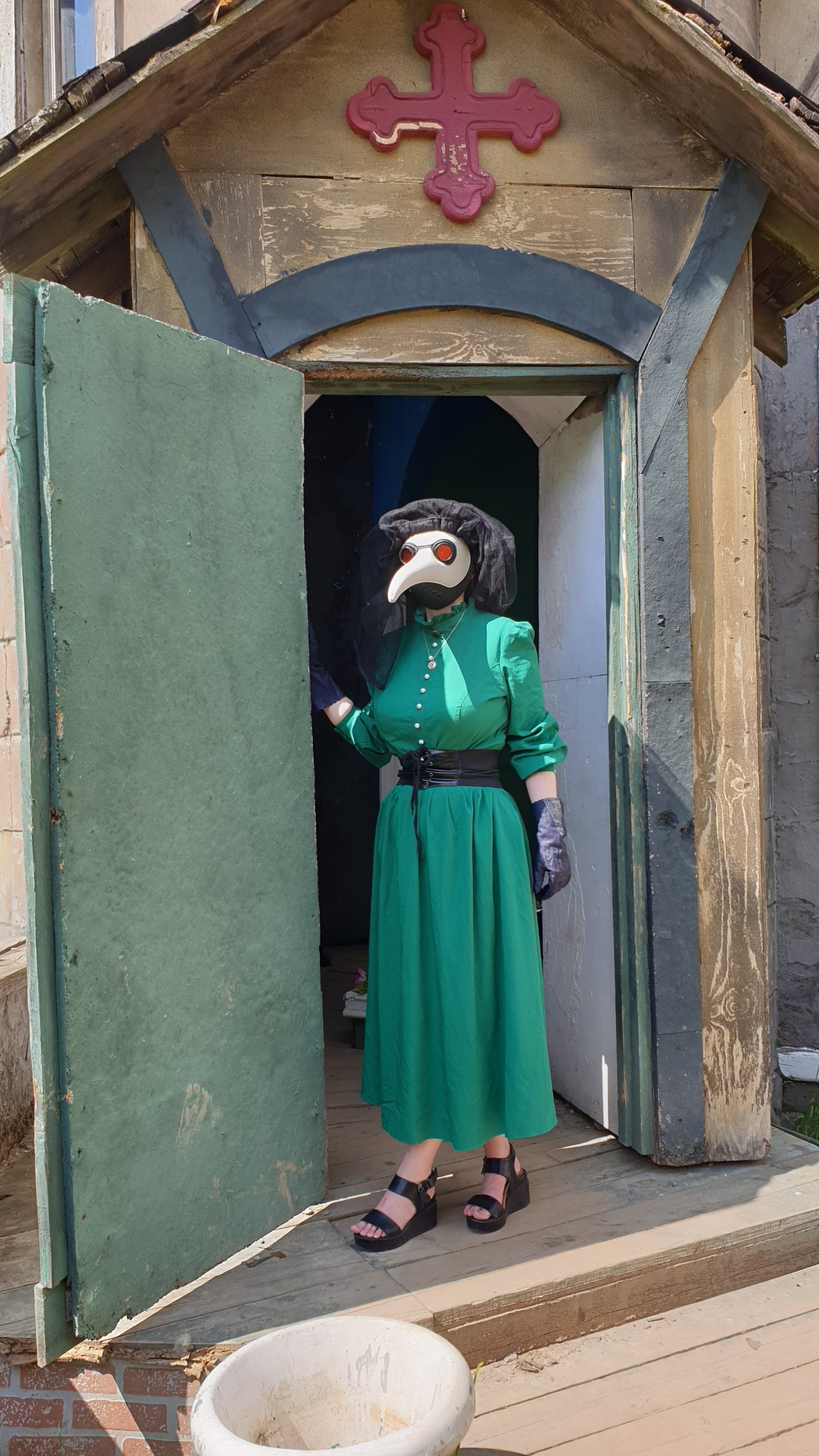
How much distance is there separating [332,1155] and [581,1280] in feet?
3.15

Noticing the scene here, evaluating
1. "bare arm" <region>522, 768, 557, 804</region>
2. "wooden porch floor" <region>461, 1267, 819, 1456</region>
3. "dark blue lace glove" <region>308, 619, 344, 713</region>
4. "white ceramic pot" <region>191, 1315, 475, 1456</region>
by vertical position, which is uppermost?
"dark blue lace glove" <region>308, 619, 344, 713</region>

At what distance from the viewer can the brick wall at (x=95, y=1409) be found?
91.6 inches

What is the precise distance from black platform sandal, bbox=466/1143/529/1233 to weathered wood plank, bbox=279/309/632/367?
227cm

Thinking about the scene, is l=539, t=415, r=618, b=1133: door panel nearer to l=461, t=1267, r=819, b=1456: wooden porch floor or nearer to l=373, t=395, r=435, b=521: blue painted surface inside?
l=461, t=1267, r=819, b=1456: wooden porch floor

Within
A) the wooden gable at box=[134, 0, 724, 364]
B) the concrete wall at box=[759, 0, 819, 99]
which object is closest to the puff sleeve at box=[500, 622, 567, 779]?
the wooden gable at box=[134, 0, 724, 364]

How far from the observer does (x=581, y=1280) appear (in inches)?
105

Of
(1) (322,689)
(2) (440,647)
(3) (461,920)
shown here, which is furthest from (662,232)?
(3) (461,920)

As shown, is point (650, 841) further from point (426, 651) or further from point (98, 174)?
point (98, 174)

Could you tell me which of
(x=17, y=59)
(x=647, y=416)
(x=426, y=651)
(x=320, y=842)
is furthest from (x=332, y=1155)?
(x=17, y=59)

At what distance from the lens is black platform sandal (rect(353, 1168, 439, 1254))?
278 centimetres

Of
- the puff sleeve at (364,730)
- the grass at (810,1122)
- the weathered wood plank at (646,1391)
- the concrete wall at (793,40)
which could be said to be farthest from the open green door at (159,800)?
the concrete wall at (793,40)

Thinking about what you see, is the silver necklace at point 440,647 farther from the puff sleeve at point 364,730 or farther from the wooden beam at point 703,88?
the wooden beam at point 703,88

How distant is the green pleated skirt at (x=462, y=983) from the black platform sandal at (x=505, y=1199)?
0.12 metres

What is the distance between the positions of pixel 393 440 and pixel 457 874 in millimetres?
2977
